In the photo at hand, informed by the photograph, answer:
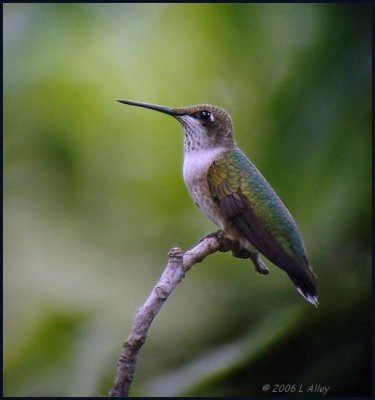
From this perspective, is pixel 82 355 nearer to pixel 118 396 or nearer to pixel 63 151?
pixel 63 151

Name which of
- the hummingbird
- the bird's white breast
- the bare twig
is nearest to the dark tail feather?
the hummingbird

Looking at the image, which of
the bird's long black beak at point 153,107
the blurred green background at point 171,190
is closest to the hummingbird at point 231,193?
the bird's long black beak at point 153,107

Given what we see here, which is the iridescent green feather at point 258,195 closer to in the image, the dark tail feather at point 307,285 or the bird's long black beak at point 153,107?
the dark tail feather at point 307,285

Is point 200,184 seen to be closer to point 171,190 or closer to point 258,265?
point 258,265

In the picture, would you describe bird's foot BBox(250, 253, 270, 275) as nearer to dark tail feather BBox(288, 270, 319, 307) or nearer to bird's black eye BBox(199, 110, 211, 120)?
dark tail feather BBox(288, 270, 319, 307)

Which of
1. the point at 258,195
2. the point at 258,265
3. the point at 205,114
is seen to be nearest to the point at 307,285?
the point at 258,265
